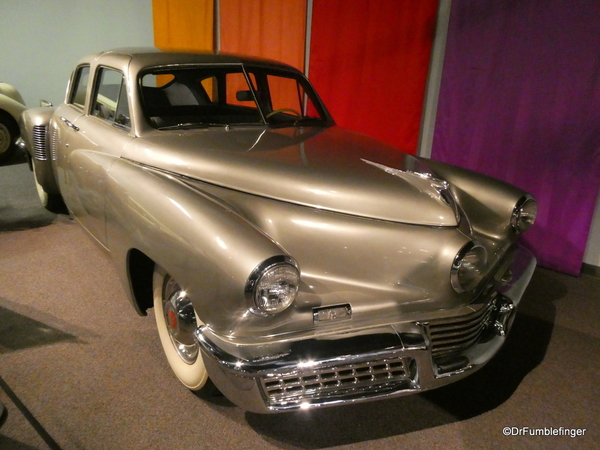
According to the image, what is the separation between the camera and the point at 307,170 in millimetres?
1883

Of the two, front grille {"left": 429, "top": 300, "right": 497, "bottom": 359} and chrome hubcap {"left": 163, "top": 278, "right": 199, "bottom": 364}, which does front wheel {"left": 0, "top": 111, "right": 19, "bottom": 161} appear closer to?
chrome hubcap {"left": 163, "top": 278, "right": 199, "bottom": 364}

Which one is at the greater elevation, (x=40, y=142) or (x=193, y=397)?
(x=40, y=142)

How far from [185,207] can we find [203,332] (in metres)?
0.44

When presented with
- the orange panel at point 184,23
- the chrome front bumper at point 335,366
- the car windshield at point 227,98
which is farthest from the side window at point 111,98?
the orange panel at point 184,23

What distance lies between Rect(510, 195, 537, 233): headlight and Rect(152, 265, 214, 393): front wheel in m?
1.53

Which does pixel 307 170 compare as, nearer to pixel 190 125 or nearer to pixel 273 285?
pixel 273 285

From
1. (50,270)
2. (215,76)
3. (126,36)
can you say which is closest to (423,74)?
(215,76)

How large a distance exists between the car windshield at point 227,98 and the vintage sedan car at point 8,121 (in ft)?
13.1

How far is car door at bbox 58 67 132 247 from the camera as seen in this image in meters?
2.20

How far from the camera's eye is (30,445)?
5.40ft

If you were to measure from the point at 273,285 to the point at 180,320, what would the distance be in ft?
2.00

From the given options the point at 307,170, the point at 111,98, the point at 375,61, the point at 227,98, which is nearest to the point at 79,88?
the point at 111,98

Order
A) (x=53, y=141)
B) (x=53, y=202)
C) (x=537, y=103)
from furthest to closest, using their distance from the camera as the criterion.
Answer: (x=53, y=202) → (x=537, y=103) → (x=53, y=141)

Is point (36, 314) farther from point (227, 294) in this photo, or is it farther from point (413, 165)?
point (413, 165)
